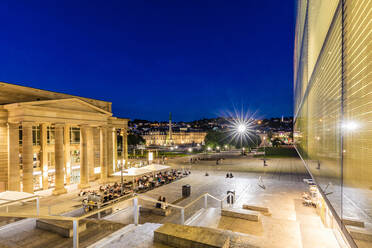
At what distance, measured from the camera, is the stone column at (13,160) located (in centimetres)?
1747

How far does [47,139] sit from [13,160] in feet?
19.3

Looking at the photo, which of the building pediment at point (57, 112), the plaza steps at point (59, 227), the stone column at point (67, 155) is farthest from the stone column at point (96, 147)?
the plaza steps at point (59, 227)

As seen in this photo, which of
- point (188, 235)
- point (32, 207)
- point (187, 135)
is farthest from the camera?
point (187, 135)

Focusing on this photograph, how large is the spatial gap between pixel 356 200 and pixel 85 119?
2375 centimetres

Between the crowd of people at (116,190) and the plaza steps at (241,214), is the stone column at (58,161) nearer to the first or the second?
the crowd of people at (116,190)

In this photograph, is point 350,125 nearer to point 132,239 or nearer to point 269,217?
point 132,239

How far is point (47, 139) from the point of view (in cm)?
2331

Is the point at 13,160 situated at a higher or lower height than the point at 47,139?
lower

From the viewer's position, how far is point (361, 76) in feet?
8.23

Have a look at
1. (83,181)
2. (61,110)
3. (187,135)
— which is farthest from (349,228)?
(187,135)

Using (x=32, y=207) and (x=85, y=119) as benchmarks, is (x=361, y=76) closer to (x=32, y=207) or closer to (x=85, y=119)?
(x=32, y=207)

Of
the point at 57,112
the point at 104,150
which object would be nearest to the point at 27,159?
the point at 57,112

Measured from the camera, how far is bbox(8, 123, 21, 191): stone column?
57.3 feet

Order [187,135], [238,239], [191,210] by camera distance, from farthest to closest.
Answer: [187,135]
[191,210]
[238,239]
